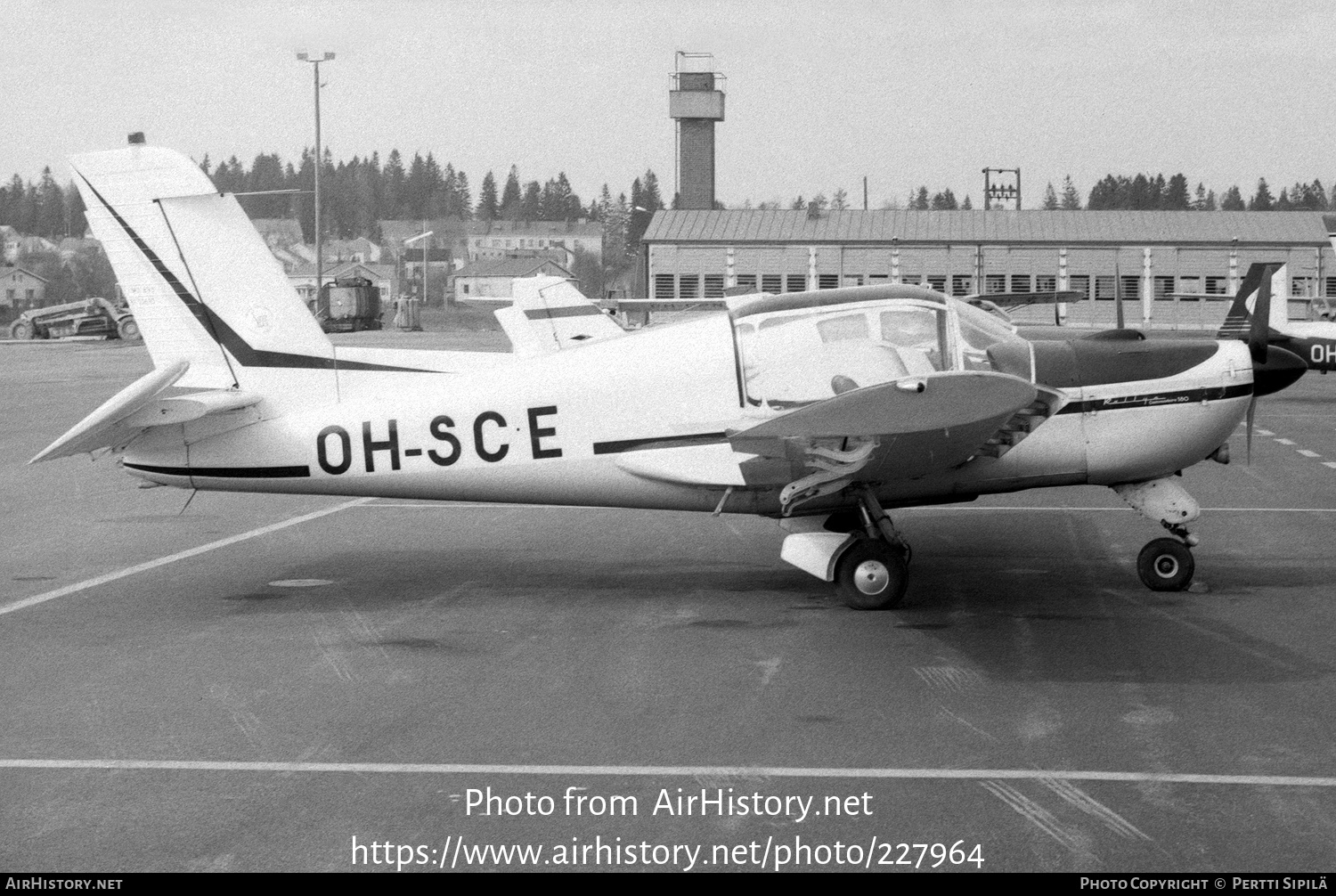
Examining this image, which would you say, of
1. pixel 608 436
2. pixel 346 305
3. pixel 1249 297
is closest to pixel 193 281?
pixel 608 436

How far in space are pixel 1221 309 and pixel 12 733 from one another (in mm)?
64271

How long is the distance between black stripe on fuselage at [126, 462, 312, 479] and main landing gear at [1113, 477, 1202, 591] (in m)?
5.19

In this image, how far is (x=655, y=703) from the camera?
21.1ft

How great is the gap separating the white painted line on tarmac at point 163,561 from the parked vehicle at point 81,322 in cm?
5469

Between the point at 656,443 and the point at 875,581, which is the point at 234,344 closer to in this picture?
the point at 656,443

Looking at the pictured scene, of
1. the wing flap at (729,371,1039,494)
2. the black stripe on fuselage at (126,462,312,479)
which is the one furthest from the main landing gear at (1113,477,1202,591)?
the black stripe on fuselage at (126,462,312,479)

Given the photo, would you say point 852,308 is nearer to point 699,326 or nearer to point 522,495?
point 699,326

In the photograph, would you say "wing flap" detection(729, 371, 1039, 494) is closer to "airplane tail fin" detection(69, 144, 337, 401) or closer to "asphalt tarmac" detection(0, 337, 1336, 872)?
"asphalt tarmac" detection(0, 337, 1336, 872)

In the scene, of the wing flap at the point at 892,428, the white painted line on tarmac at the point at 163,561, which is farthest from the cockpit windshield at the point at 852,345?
the white painted line on tarmac at the point at 163,561

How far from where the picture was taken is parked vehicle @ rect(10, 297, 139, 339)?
64.1m

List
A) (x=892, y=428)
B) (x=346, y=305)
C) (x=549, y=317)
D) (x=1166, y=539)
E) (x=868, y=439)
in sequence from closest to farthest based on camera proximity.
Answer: (x=892, y=428) → (x=868, y=439) → (x=1166, y=539) → (x=549, y=317) → (x=346, y=305)

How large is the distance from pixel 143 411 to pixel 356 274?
119 metres

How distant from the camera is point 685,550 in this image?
10797 millimetres

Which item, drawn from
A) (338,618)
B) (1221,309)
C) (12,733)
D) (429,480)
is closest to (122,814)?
(12,733)
